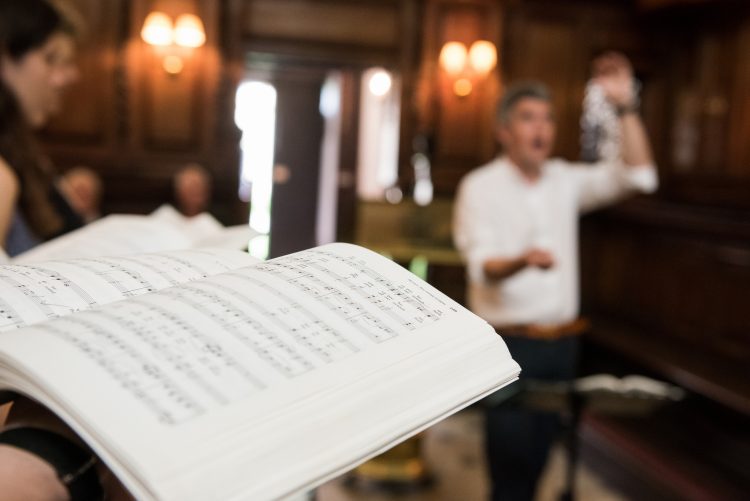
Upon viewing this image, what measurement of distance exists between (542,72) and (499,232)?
14.6 ft

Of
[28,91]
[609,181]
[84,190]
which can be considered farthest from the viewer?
[84,190]

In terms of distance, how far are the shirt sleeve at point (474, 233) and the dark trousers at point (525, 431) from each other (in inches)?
11.8

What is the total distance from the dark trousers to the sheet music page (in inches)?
81.3

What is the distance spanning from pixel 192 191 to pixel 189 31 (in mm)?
1454

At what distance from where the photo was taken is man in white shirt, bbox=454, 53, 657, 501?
2682 mm

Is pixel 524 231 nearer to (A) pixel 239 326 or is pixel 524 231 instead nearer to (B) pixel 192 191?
(A) pixel 239 326

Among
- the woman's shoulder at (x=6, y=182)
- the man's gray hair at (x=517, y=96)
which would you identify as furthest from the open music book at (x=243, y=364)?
the man's gray hair at (x=517, y=96)

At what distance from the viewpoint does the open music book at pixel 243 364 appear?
44 cm

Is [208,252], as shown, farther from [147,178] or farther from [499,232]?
[147,178]

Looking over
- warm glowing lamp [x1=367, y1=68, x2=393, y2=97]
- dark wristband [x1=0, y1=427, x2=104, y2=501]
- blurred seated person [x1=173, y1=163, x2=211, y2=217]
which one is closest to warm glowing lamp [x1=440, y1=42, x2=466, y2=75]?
warm glowing lamp [x1=367, y1=68, x2=393, y2=97]

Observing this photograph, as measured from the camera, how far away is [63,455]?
1.63ft

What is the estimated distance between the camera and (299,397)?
49cm

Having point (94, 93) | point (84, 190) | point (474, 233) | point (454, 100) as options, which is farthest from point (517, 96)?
point (94, 93)

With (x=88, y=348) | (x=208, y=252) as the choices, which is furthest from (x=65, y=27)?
(x=88, y=348)
